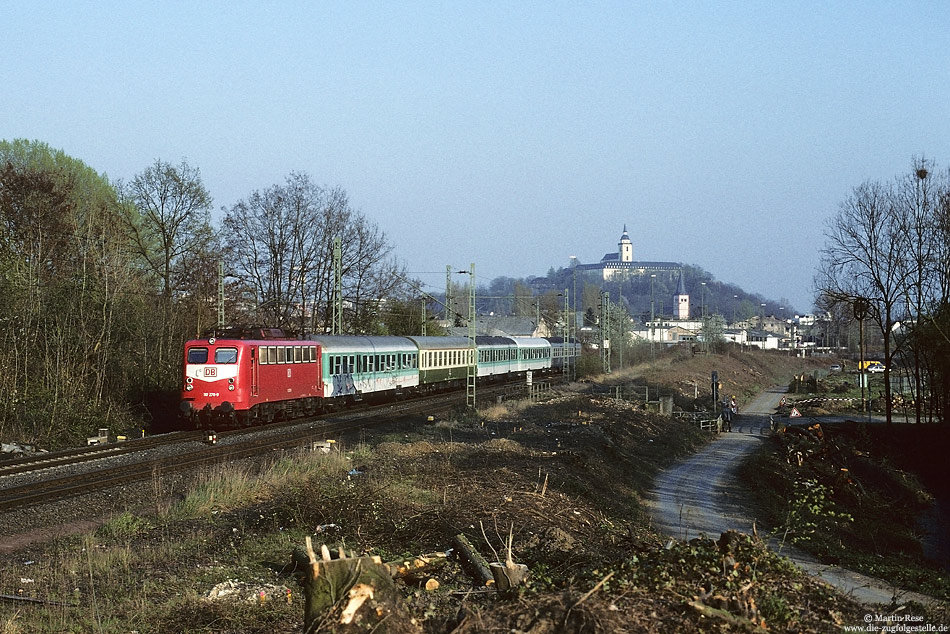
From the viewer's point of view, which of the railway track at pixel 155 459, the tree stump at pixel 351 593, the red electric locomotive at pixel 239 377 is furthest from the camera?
the red electric locomotive at pixel 239 377

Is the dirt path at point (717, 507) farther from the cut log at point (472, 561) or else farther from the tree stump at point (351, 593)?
the tree stump at point (351, 593)

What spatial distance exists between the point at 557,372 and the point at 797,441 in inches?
1529

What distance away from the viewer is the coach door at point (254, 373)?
2701 cm

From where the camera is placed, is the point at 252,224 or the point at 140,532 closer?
the point at 140,532

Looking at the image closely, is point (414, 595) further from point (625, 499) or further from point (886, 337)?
point (886, 337)

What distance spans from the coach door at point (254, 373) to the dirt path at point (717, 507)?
1259cm

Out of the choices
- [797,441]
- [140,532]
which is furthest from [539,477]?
A: [797,441]

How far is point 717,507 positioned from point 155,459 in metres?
13.4

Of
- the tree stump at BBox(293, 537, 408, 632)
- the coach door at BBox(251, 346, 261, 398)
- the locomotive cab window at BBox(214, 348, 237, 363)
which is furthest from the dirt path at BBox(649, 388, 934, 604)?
the locomotive cab window at BBox(214, 348, 237, 363)

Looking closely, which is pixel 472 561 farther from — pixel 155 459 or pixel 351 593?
pixel 155 459

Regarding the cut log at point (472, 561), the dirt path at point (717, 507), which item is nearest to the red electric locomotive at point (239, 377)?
the dirt path at point (717, 507)

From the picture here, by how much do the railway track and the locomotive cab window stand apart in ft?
7.40

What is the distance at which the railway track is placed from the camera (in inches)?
658

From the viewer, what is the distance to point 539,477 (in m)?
17.4
